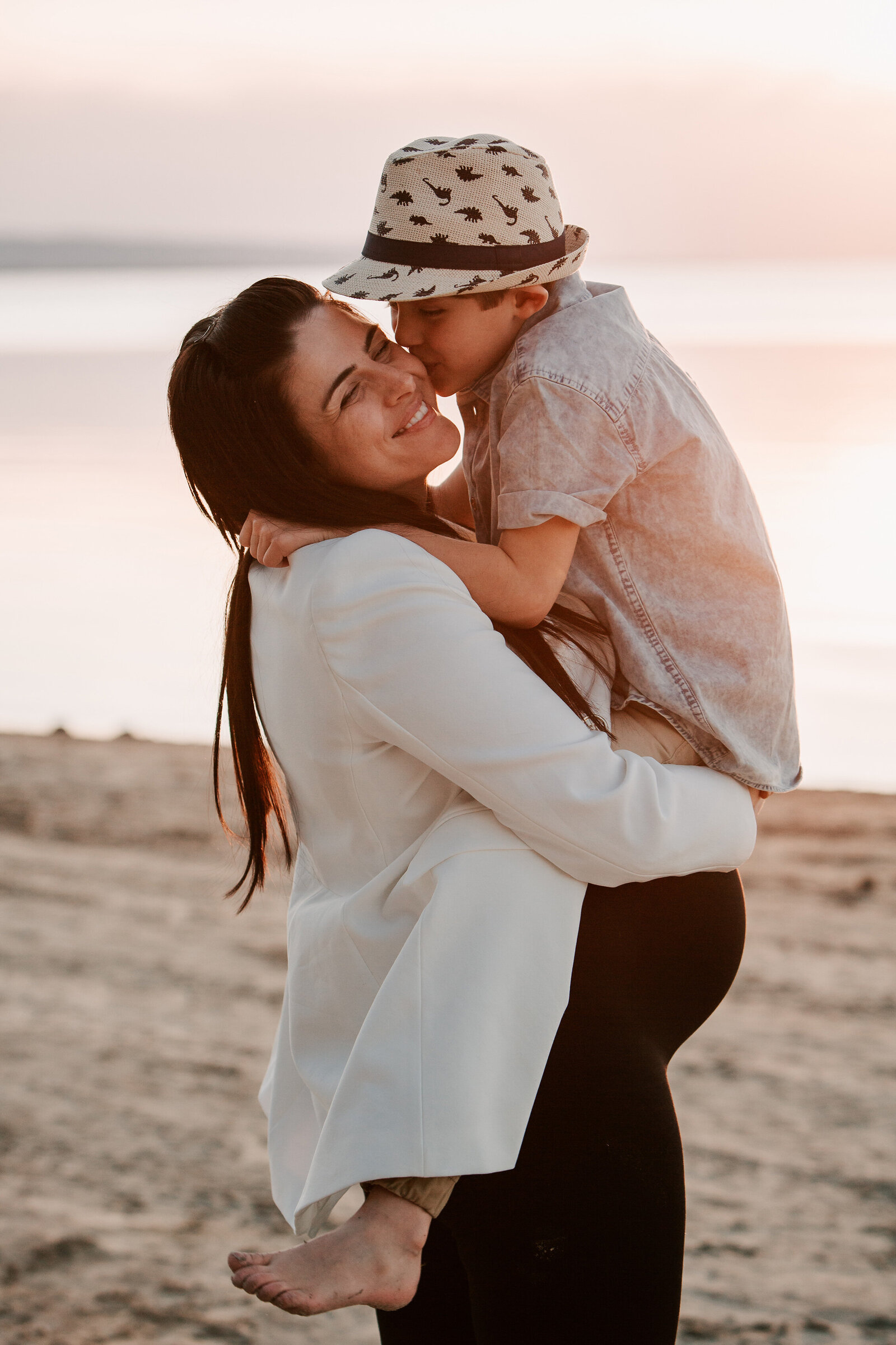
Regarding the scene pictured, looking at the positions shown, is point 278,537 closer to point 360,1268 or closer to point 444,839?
point 444,839

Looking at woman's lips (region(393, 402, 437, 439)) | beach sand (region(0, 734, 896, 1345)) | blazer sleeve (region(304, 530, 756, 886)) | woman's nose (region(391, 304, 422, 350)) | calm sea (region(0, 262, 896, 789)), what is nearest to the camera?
blazer sleeve (region(304, 530, 756, 886))

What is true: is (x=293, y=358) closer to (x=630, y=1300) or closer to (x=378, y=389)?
(x=378, y=389)

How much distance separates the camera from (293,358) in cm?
157

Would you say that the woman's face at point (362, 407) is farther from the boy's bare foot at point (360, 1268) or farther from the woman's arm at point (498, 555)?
the boy's bare foot at point (360, 1268)

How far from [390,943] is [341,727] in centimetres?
24

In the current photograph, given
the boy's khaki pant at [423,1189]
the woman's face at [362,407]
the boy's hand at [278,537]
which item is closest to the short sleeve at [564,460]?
the woman's face at [362,407]

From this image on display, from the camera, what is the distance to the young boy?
1579 millimetres

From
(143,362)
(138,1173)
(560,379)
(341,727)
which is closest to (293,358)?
(560,379)

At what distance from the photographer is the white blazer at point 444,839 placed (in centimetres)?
136

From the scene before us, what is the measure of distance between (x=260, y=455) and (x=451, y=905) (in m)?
0.58

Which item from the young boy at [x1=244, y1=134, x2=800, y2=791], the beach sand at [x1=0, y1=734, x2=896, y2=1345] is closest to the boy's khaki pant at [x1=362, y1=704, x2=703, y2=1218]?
the young boy at [x1=244, y1=134, x2=800, y2=791]

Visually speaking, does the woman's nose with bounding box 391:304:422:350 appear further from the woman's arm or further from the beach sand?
the beach sand

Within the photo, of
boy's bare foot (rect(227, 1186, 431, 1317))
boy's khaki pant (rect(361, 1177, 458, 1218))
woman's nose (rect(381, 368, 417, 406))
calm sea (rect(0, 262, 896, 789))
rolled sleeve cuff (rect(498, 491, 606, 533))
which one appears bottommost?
calm sea (rect(0, 262, 896, 789))

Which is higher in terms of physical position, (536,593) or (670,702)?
(536,593)
